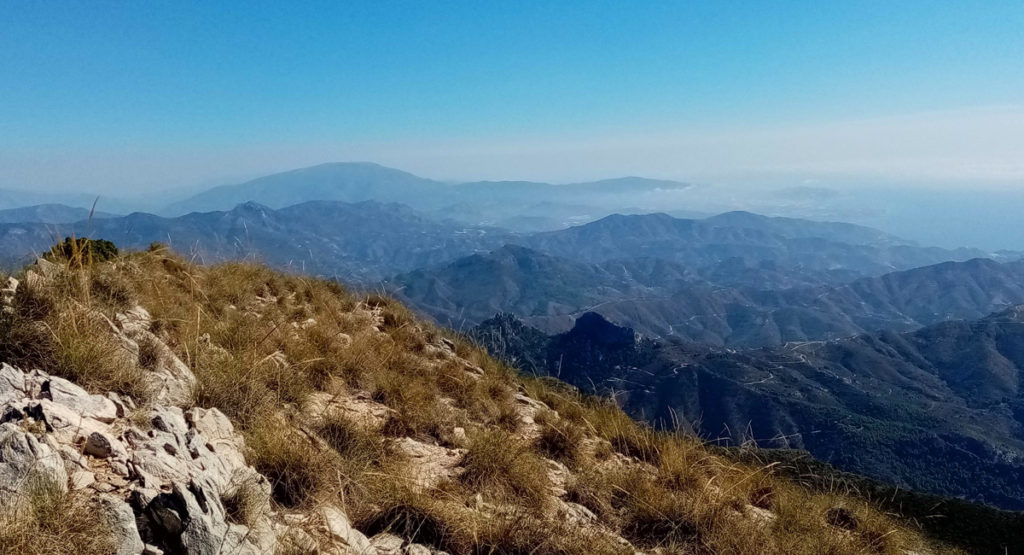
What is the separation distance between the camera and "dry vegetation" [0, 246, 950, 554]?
13.8ft

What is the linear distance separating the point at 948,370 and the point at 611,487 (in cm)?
22482

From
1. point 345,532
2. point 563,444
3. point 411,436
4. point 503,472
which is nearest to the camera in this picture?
point 345,532

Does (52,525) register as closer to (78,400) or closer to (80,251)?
(78,400)

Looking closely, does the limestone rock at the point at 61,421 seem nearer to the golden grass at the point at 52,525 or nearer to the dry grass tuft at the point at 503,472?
the golden grass at the point at 52,525

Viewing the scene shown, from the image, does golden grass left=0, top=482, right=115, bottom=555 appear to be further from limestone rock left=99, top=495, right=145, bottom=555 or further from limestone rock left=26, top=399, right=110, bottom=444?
limestone rock left=26, top=399, right=110, bottom=444

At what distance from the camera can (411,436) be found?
6.21m

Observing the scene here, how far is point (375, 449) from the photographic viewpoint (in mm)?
5180

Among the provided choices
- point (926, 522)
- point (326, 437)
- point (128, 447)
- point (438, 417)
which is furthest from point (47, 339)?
point (926, 522)

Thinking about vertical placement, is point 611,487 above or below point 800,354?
above

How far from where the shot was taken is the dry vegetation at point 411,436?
419cm

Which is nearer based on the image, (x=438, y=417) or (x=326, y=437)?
(x=326, y=437)

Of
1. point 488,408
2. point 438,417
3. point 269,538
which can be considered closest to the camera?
point 269,538

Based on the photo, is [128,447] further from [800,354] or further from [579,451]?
[800,354]

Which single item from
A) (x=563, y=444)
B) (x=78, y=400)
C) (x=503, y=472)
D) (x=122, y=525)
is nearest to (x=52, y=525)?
(x=122, y=525)
